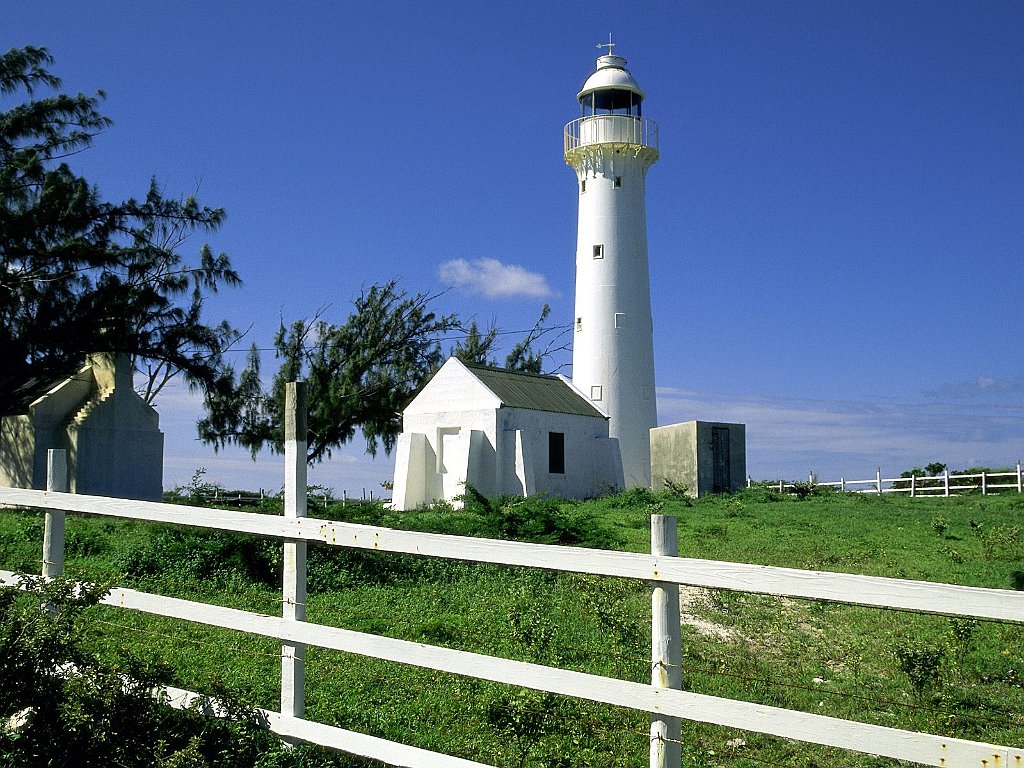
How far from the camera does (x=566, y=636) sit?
8.59m

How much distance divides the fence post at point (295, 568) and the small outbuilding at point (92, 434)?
2049cm

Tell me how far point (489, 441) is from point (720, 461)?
722 cm

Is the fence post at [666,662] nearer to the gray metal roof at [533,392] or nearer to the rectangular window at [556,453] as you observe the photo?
the gray metal roof at [533,392]

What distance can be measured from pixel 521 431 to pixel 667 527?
2283 cm

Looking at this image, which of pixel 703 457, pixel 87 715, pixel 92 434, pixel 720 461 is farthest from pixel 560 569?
pixel 720 461

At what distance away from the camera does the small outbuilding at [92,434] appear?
2412 centimetres

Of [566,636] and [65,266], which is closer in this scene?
[566,636]

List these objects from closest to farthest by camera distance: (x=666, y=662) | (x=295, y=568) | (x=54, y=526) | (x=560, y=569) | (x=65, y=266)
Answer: (x=666, y=662), (x=560, y=569), (x=295, y=568), (x=54, y=526), (x=65, y=266)

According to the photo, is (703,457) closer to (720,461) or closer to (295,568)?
(720,461)

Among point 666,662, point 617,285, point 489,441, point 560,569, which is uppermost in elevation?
point 617,285

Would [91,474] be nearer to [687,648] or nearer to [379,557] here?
[379,557]

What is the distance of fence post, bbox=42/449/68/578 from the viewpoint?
6289mm

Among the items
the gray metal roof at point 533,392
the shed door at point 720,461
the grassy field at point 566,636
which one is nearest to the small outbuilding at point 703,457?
the shed door at point 720,461

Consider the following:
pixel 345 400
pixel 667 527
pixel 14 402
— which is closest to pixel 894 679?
pixel 667 527
